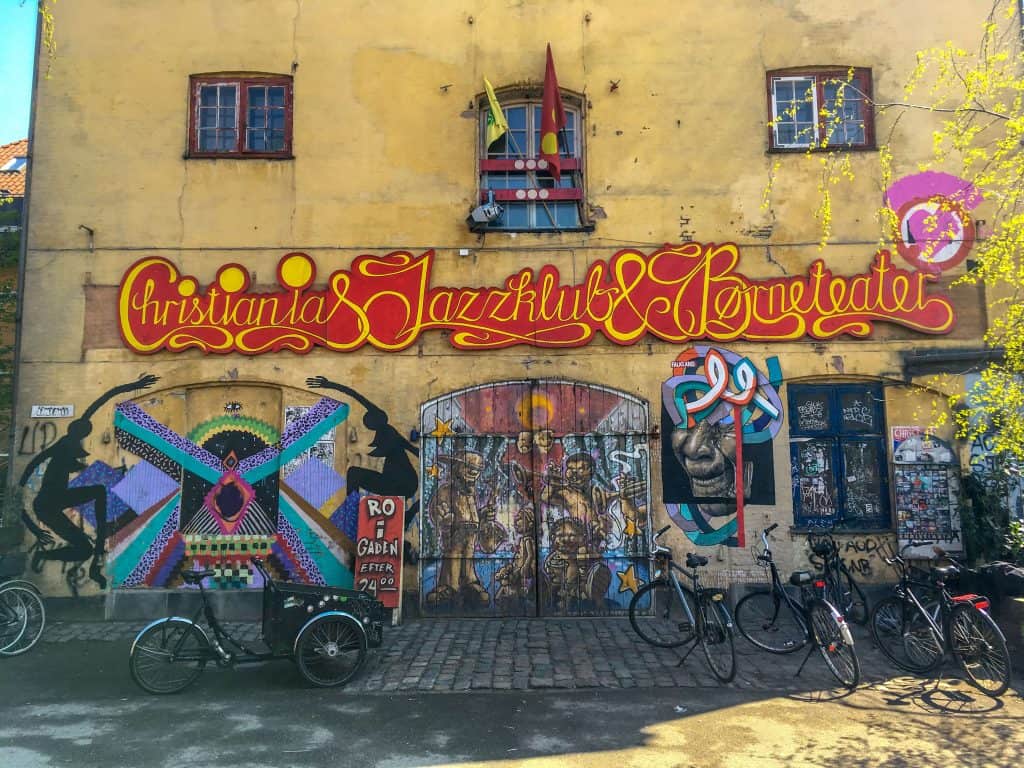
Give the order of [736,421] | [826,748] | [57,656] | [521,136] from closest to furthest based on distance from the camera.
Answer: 1. [826,748]
2. [57,656]
3. [736,421]
4. [521,136]

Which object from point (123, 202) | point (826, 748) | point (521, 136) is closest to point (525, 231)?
point (521, 136)

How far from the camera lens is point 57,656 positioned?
8250 mm

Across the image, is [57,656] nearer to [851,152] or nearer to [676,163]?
[676,163]

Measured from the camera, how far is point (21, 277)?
34.2 feet

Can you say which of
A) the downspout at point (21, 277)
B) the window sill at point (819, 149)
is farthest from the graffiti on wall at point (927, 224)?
the downspout at point (21, 277)

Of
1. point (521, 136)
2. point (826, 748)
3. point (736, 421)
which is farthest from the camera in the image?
point (521, 136)

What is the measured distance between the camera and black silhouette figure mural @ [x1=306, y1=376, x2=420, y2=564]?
1005 cm

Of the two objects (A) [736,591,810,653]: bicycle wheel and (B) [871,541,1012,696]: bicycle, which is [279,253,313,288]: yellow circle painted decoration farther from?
(B) [871,541,1012,696]: bicycle

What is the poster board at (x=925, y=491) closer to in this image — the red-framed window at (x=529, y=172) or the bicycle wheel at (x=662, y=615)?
the bicycle wheel at (x=662, y=615)

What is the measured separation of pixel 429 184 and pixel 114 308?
4530 mm

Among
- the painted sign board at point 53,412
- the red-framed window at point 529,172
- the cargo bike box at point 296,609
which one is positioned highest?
the red-framed window at point 529,172

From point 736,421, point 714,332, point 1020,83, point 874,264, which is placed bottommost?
point 736,421

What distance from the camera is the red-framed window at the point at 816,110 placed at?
10.5 metres

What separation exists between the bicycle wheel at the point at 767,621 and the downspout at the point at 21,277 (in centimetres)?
916
